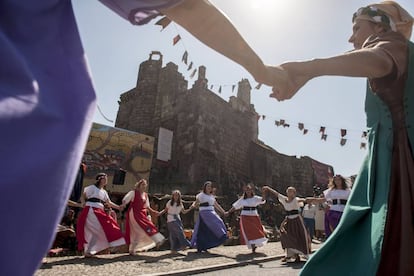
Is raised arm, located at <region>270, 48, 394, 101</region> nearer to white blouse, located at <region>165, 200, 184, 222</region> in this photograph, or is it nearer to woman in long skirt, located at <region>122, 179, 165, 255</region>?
woman in long skirt, located at <region>122, 179, 165, 255</region>

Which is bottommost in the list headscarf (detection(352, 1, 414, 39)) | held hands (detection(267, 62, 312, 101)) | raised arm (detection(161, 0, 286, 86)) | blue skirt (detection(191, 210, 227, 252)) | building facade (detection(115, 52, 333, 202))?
blue skirt (detection(191, 210, 227, 252))

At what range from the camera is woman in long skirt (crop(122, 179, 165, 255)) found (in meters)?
8.41

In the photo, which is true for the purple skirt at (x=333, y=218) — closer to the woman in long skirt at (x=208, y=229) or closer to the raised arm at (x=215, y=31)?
the woman in long skirt at (x=208, y=229)

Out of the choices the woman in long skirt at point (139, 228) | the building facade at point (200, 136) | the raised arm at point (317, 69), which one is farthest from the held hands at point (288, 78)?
the building facade at point (200, 136)

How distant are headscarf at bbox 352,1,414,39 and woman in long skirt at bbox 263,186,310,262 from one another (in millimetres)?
6386

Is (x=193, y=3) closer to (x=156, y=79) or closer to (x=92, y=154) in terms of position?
(x=92, y=154)

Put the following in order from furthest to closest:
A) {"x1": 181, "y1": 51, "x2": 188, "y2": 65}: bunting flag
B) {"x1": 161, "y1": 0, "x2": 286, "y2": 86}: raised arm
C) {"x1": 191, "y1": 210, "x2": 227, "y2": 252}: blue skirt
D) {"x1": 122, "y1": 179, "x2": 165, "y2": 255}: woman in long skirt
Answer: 1. {"x1": 181, "y1": 51, "x2": 188, "y2": 65}: bunting flag
2. {"x1": 191, "y1": 210, "x2": 227, "y2": 252}: blue skirt
3. {"x1": 122, "y1": 179, "x2": 165, "y2": 255}: woman in long skirt
4. {"x1": 161, "y1": 0, "x2": 286, "y2": 86}: raised arm

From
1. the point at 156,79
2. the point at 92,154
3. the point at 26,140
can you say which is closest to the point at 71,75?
the point at 26,140

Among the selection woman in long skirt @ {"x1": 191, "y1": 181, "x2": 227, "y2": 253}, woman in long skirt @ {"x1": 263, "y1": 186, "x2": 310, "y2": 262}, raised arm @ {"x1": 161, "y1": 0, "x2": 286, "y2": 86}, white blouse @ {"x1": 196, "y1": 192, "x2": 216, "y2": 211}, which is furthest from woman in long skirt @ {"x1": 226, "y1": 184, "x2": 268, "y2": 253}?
raised arm @ {"x1": 161, "y1": 0, "x2": 286, "y2": 86}

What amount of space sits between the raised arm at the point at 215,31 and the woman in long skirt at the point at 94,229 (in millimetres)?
6972

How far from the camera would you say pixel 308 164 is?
1215 inches

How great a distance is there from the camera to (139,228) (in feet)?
27.9

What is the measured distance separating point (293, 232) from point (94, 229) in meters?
4.38

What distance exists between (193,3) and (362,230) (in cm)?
102
